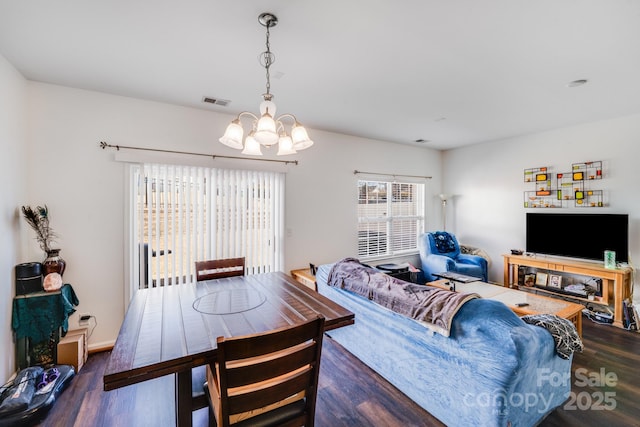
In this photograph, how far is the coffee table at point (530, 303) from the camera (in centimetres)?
269

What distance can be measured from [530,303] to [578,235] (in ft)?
6.14

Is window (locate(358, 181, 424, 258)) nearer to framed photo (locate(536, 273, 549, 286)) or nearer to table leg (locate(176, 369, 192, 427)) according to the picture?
framed photo (locate(536, 273, 549, 286))

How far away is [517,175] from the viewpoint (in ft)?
15.6

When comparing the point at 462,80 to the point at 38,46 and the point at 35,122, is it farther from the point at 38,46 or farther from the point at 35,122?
the point at 35,122

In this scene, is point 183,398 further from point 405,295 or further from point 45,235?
point 45,235

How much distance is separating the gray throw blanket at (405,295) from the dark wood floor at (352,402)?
62 cm

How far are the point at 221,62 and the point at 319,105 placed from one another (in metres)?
1.27

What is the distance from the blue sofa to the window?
2.87 meters

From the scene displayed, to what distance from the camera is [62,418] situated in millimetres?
1949

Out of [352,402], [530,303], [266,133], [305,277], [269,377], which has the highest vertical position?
[266,133]

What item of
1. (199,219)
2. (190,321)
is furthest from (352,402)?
(199,219)

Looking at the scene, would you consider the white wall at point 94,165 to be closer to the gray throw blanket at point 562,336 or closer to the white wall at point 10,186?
the white wall at point 10,186

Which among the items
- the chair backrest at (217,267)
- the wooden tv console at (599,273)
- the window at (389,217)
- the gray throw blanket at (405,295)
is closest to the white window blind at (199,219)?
the chair backrest at (217,267)

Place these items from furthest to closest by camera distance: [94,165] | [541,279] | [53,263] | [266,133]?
[541,279], [94,165], [53,263], [266,133]
